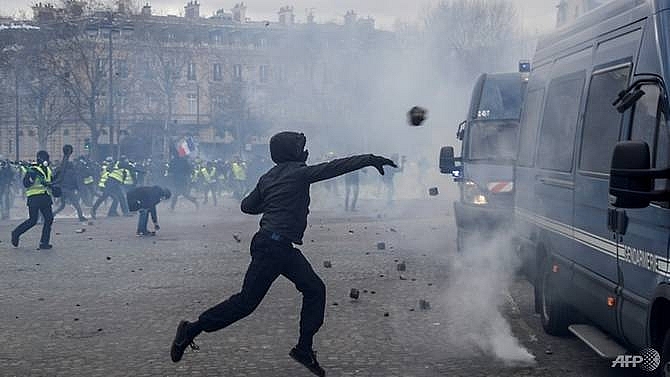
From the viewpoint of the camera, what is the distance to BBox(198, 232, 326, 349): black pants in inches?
252

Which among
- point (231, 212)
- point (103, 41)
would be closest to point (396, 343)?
point (231, 212)

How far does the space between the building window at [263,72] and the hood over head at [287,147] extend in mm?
35263

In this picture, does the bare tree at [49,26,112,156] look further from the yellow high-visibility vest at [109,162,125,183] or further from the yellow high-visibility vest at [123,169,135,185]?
the yellow high-visibility vest at [109,162,125,183]

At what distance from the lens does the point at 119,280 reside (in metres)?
11.9

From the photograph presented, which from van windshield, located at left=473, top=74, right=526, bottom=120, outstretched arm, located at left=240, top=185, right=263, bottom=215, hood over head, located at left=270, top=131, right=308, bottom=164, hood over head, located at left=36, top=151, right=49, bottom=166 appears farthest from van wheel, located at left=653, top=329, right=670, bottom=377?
hood over head, located at left=36, top=151, right=49, bottom=166

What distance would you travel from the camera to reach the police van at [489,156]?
12883 millimetres

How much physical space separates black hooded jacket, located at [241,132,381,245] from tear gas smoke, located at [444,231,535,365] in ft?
6.47

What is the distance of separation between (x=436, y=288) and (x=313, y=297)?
15.0 ft

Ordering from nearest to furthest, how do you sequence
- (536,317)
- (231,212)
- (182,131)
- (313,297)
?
(313,297) → (536,317) → (231,212) → (182,131)

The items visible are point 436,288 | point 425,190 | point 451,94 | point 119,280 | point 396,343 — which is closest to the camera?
point 396,343

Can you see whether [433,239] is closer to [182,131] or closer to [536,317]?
[536,317]

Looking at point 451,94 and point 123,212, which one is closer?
point 123,212

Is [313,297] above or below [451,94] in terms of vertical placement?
below

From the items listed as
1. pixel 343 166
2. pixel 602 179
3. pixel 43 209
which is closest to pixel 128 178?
pixel 43 209
